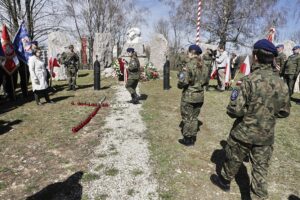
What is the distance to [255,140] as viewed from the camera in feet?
12.4

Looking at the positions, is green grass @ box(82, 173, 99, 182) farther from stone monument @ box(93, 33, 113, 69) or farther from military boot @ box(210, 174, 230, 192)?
stone monument @ box(93, 33, 113, 69)

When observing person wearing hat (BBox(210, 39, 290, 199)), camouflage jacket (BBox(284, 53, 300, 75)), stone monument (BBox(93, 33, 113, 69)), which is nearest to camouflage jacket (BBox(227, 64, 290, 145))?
person wearing hat (BBox(210, 39, 290, 199))

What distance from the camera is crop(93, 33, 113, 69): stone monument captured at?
1766 cm

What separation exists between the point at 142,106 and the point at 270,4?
73.8ft

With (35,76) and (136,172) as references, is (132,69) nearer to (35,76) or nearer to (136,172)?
(35,76)

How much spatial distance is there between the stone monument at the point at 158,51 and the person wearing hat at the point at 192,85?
11346mm

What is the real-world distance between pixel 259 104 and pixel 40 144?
182 inches

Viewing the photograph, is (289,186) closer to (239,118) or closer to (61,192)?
(239,118)

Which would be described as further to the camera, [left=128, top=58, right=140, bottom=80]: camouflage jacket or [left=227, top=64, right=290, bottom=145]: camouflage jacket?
[left=128, top=58, right=140, bottom=80]: camouflage jacket

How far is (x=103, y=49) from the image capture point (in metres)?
17.8

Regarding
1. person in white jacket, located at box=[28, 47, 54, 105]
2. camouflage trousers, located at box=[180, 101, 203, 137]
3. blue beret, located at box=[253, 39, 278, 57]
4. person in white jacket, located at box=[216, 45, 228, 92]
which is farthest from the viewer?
person in white jacket, located at box=[216, 45, 228, 92]

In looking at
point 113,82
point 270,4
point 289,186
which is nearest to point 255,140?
point 289,186

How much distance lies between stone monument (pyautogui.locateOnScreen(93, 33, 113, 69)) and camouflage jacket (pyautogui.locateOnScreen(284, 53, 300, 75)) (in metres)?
11.2

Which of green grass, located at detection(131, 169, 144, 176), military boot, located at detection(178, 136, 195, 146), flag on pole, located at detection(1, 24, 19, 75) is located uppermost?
flag on pole, located at detection(1, 24, 19, 75)
